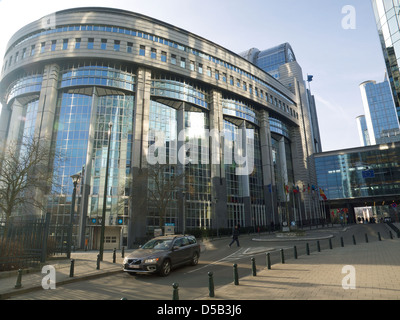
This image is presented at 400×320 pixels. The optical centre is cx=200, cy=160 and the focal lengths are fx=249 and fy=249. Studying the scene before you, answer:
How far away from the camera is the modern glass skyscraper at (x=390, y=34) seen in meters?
33.4

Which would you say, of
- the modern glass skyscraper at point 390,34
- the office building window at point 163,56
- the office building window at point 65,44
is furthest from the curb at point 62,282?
the modern glass skyscraper at point 390,34

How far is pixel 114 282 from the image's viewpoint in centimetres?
989

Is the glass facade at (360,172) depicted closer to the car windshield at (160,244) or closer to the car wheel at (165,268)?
the car windshield at (160,244)

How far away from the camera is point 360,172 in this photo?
72.6 m

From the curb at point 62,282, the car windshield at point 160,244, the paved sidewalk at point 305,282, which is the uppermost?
the car windshield at point 160,244

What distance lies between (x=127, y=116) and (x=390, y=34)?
38.7m

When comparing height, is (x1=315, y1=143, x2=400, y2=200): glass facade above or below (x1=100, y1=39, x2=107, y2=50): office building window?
below

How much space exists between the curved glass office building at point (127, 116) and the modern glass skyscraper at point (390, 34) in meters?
23.1

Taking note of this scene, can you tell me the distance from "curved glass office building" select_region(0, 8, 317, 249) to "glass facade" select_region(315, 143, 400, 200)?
40.3 metres

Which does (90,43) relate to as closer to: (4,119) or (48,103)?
(48,103)

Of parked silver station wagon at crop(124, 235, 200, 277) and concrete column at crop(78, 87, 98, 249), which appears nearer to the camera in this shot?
parked silver station wagon at crop(124, 235, 200, 277)

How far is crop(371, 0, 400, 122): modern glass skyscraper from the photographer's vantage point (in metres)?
33.4

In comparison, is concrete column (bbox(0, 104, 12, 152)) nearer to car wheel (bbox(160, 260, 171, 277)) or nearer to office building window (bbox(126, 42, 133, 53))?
office building window (bbox(126, 42, 133, 53))

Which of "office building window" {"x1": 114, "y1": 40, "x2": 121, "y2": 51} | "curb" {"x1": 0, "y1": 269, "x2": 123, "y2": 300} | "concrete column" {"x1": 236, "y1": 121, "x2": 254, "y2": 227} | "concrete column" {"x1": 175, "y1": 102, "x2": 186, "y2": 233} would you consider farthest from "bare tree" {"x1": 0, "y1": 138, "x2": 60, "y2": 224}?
"concrete column" {"x1": 236, "y1": 121, "x2": 254, "y2": 227}
